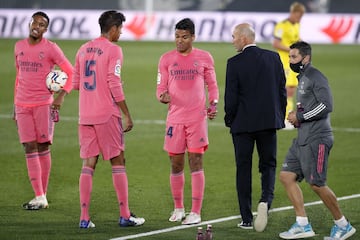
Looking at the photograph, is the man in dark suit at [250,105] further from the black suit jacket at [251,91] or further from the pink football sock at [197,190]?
the pink football sock at [197,190]

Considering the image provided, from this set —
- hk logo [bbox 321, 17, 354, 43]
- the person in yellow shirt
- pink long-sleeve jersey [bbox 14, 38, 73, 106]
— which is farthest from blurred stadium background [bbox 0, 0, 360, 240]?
hk logo [bbox 321, 17, 354, 43]

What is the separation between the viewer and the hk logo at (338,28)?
123 feet

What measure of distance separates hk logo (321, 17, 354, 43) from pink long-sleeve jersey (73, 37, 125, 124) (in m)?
28.3

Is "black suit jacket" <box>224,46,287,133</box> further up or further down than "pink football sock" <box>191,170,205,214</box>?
further up

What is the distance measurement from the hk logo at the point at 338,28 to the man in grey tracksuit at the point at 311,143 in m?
28.2

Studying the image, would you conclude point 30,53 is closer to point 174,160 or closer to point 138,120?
point 174,160

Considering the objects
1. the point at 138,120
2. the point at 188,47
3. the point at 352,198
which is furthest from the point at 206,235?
the point at 138,120

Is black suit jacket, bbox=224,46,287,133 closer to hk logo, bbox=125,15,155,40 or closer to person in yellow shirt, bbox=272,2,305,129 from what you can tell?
person in yellow shirt, bbox=272,2,305,129

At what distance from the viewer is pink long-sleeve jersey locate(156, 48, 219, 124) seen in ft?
34.7

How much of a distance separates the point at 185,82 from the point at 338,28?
27947mm

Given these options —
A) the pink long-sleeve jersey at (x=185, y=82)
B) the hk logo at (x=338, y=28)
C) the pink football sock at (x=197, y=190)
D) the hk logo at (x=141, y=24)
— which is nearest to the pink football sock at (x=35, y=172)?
the pink long-sleeve jersey at (x=185, y=82)

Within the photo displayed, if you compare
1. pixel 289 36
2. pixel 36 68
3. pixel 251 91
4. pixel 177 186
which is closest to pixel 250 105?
pixel 251 91

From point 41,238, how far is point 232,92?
2.49 metres

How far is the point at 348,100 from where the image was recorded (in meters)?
21.9
